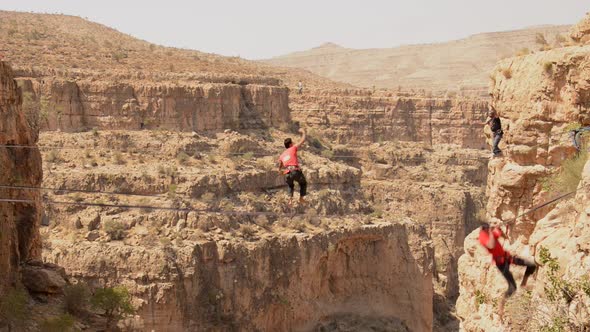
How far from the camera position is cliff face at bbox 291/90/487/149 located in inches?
2559

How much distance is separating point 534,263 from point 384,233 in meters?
24.7

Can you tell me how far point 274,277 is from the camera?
130ft

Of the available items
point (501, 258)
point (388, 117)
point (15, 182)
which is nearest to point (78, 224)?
point (15, 182)

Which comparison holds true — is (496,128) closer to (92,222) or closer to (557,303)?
(557,303)

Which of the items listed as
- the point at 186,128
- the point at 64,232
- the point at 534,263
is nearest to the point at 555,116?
the point at 534,263

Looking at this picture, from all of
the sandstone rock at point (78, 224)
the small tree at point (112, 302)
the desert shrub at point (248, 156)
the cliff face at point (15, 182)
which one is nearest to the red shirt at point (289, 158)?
the cliff face at point (15, 182)

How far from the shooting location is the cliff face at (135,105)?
43844 millimetres

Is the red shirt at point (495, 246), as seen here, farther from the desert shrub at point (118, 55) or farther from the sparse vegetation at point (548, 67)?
the desert shrub at point (118, 55)

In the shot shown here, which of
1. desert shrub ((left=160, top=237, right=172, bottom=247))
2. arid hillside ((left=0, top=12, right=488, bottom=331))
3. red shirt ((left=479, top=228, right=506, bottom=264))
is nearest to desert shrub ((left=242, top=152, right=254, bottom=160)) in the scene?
arid hillside ((left=0, top=12, right=488, bottom=331))

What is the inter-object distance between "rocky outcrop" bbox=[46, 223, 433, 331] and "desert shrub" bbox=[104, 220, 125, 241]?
2.90ft

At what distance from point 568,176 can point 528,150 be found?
172 centimetres

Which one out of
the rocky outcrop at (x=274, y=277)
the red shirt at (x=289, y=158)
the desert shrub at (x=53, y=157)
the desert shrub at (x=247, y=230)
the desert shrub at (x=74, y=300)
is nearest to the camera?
the red shirt at (x=289, y=158)

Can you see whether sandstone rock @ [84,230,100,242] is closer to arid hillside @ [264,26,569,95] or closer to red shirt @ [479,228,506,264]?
red shirt @ [479,228,506,264]

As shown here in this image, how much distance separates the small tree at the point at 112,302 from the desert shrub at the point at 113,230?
5610 millimetres
